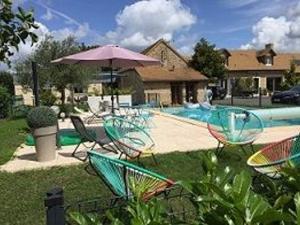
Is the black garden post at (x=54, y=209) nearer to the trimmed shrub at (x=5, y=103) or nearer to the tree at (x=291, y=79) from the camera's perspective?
the trimmed shrub at (x=5, y=103)

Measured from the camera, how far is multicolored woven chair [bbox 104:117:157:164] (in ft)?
24.7

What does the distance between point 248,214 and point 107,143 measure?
7263mm

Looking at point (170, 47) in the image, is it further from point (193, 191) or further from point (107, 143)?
point (193, 191)

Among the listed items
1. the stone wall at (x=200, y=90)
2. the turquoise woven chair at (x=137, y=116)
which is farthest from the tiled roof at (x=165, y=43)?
the turquoise woven chair at (x=137, y=116)

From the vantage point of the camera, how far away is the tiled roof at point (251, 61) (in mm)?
53441

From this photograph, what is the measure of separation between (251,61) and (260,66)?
1.45 meters

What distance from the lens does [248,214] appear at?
1.66 metres

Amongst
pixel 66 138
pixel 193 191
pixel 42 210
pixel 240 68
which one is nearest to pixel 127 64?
pixel 66 138

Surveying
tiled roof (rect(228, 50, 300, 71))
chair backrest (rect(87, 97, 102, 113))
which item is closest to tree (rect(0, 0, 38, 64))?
chair backrest (rect(87, 97, 102, 113))

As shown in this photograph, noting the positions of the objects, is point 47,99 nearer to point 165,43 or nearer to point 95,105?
point 95,105

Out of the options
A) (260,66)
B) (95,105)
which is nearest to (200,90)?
(260,66)

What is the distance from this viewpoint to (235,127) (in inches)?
385

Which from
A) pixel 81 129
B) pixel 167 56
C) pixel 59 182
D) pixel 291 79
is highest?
pixel 167 56

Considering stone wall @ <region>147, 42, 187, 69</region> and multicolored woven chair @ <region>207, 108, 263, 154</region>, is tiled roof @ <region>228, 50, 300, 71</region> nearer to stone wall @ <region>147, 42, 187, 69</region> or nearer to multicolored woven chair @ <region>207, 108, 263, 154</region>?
stone wall @ <region>147, 42, 187, 69</region>
